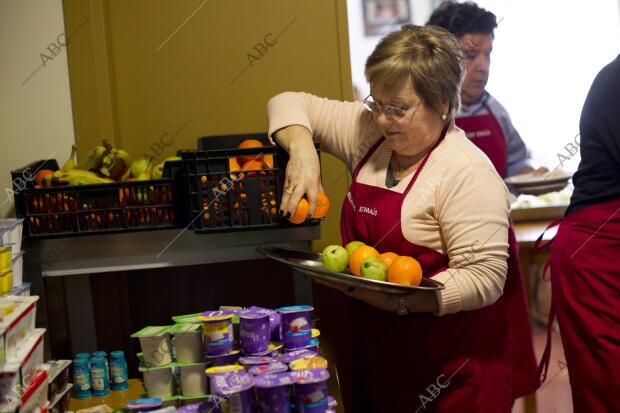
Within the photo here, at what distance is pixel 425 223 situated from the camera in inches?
74.2

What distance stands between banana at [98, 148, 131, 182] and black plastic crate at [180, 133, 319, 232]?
0.36 meters

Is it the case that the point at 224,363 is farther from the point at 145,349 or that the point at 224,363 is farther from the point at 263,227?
the point at 263,227

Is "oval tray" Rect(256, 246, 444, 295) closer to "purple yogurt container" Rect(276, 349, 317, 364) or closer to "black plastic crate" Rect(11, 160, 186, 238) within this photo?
"purple yogurt container" Rect(276, 349, 317, 364)

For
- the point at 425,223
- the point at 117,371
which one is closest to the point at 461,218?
the point at 425,223

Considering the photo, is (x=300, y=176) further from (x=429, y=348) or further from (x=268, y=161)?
(x=429, y=348)

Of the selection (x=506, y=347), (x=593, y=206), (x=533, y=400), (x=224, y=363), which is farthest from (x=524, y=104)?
(x=224, y=363)

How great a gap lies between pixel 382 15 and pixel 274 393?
4275mm

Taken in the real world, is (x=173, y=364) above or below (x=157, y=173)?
below

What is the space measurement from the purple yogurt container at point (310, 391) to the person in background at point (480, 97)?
1.41 m

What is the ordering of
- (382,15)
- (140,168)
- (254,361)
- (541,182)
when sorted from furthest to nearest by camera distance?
(382,15), (541,182), (140,168), (254,361)

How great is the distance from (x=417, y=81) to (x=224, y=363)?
2.74ft

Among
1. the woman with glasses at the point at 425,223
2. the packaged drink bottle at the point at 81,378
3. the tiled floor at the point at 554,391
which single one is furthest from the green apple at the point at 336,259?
the tiled floor at the point at 554,391

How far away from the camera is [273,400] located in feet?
4.97

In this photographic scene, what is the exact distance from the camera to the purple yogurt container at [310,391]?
4.98 feet
